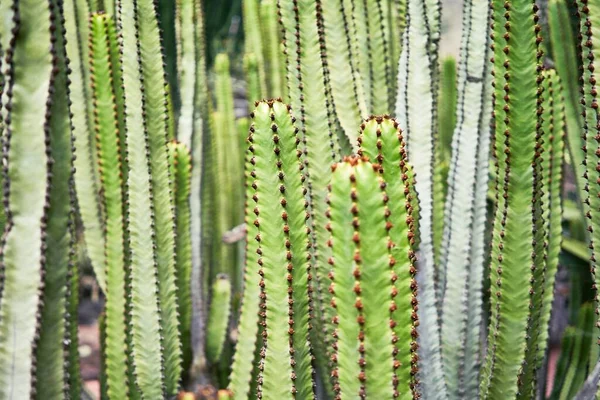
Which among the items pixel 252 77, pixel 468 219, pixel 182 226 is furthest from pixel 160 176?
pixel 252 77

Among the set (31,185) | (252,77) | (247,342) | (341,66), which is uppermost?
(252,77)

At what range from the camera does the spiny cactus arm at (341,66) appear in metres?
1.99

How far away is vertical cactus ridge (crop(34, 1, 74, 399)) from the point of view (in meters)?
1.31

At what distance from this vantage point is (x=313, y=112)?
6.18 ft

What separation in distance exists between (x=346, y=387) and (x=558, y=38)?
181cm

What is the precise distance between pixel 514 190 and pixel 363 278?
2.56 feet

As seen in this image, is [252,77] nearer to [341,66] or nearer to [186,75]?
[186,75]

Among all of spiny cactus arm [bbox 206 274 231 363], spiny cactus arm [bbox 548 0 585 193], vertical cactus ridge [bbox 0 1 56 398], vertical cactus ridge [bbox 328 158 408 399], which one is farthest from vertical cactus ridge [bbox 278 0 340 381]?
spiny cactus arm [bbox 548 0 585 193]

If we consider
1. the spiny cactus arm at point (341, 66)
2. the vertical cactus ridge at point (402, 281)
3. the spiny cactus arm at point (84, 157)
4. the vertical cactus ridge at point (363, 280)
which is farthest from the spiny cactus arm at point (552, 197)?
the spiny cactus arm at point (84, 157)

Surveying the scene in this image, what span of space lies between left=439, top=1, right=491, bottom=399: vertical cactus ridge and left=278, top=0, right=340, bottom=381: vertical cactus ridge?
417 millimetres

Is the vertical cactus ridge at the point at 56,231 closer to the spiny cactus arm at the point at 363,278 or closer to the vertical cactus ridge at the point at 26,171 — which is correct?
the vertical cactus ridge at the point at 26,171

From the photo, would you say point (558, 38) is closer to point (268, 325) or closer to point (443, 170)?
point (443, 170)

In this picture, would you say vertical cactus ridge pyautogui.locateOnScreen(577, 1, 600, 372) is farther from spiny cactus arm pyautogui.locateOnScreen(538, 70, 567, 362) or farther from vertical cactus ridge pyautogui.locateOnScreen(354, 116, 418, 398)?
vertical cactus ridge pyautogui.locateOnScreen(354, 116, 418, 398)

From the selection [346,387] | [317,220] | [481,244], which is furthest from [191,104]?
[346,387]
